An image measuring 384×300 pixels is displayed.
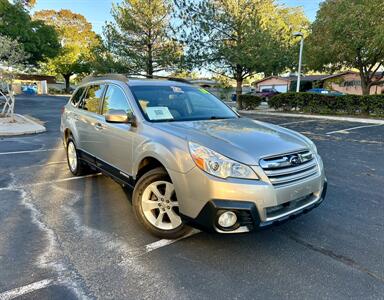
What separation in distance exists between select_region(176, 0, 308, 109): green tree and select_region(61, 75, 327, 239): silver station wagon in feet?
55.4

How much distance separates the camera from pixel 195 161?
2.74 meters

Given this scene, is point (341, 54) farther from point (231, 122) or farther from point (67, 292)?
point (67, 292)

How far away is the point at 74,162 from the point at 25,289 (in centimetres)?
327

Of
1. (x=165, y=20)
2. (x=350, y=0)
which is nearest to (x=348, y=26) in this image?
(x=350, y=0)

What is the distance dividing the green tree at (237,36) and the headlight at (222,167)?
18.6 metres

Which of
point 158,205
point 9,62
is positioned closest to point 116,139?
point 158,205

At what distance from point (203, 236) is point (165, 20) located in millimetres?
24294

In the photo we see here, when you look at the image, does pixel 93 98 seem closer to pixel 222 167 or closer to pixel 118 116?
pixel 118 116

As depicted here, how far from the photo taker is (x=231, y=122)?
3758 mm

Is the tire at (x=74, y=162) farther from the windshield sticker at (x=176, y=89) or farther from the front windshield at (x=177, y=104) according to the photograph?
the windshield sticker at (x=176, y=89)

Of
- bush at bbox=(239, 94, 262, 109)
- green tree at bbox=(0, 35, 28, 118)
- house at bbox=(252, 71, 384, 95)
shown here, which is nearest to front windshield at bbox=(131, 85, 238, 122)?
green tree at bbox=(0, 35, 28, 118)

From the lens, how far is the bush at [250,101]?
23.5 m

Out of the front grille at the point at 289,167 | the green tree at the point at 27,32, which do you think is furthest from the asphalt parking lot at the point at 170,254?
the green tree at the point at 27,32

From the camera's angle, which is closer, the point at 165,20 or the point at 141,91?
the point at 141,91
